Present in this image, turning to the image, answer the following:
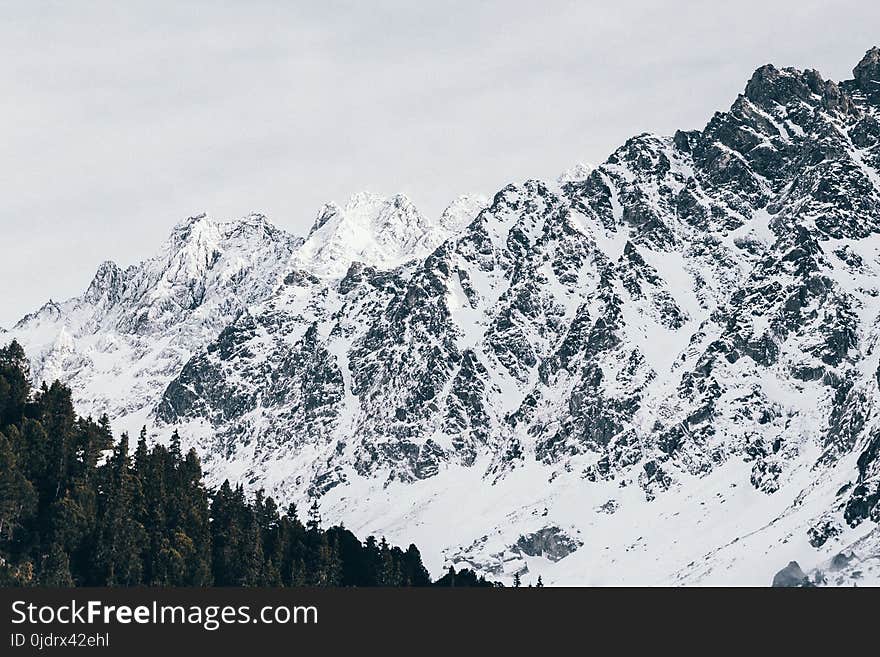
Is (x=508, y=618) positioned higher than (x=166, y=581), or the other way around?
(x=166, y=581)

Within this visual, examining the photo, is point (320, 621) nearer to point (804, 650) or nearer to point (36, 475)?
point (804, 650)

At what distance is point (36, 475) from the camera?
19238 centimetres

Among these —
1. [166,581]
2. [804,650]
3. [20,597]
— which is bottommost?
[804,650]

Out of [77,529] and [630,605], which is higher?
[77,529]

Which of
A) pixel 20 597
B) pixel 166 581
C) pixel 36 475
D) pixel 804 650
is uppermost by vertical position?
pixel 36 475

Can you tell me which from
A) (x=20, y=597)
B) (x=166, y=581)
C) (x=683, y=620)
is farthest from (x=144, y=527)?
(x=683, y=620)

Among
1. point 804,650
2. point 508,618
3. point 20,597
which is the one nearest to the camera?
point 804,650

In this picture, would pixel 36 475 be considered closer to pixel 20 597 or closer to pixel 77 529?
pixel 77 529

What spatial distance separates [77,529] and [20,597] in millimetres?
67675

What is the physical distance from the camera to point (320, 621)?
118 meters

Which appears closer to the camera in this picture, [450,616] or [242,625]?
[242,625]

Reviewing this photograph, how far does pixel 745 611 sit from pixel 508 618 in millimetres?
18798

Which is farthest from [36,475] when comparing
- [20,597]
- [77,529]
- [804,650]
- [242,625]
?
[804,650]

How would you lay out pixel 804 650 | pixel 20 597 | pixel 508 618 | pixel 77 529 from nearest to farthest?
pixel 804 650
pixel 20 597
pixel 508 618
pixel 77 529
